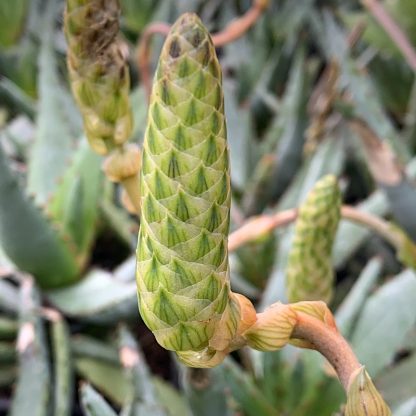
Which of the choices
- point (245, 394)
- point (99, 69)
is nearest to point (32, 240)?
point (245, 394)

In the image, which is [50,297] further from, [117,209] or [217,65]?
[217,65]

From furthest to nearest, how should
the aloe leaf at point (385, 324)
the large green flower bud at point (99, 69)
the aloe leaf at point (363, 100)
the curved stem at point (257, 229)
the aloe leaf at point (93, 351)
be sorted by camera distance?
the aloe leaf at point (363, 100) < the aloe leaf at point (93, 351) < the aloe leaf at point (385, 324) < the curved stem at point (257, 229) < the large green flower bud at point (99, 69)

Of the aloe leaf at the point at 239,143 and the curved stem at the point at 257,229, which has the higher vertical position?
the curved stem at the point at 257,229

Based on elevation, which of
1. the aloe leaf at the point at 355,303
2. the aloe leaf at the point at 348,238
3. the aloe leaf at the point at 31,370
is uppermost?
the aloe leaf at the point at 355,303

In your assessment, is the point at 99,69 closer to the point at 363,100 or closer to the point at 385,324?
the point at 385,324

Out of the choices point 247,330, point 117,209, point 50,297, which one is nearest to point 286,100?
point 117,209

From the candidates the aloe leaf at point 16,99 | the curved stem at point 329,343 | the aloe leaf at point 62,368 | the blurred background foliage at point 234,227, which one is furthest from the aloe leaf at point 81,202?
the curved stem at point 329,343

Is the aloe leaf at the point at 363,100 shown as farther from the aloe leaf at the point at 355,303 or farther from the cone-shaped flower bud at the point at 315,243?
the cone-shaped flower bud at the point at 315,243
